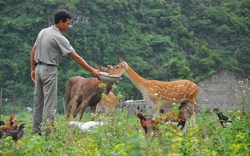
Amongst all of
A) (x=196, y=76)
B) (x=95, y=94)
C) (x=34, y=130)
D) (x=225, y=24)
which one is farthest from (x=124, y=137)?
(x=225, y=24)

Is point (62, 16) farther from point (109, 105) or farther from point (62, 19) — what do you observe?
point (109, 105)

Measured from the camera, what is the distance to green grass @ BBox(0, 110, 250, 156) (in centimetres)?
637

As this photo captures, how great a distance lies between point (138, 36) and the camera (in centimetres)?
6088

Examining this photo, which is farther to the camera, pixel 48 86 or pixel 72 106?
pixel 72 106

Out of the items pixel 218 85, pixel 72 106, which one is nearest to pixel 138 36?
pixel 218 85

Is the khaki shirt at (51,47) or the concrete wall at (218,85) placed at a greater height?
the khaki shirt at (51,47)

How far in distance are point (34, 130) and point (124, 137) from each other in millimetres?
1875

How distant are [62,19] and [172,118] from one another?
2.29 meters

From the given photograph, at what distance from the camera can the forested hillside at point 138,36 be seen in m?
54.2

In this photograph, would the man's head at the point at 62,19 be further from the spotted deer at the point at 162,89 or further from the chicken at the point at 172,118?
the spotted deer at the point at 162,89

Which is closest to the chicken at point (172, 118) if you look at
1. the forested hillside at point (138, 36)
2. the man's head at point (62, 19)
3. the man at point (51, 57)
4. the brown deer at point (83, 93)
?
the man at point (51, 57)

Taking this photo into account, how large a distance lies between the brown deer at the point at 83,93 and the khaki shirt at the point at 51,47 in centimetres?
535

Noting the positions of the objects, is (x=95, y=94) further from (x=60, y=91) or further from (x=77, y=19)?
(x=77, y=19)

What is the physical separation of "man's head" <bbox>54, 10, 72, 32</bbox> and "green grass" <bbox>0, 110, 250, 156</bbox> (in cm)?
162
